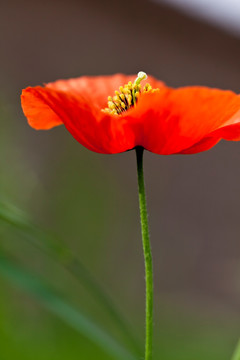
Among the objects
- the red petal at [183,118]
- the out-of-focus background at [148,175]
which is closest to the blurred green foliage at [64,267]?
the out-of-focus background at [148,175]

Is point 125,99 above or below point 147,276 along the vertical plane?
above

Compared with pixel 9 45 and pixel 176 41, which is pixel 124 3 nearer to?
pixel 176 41

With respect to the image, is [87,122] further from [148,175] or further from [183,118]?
[148,175]

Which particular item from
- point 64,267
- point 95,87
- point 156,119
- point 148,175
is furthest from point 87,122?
point 148,175

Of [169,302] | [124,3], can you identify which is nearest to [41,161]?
[169,302]

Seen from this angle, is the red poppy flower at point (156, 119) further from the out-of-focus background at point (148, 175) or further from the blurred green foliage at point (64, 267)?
the out-of-focus background at point (148, 175)
